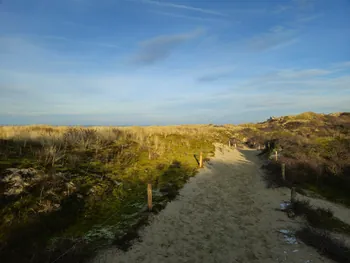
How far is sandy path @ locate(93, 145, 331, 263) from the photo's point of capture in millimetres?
7973

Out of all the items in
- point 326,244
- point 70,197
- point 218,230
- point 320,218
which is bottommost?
point 218,230

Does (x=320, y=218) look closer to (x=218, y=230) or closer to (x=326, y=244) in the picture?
(x=326, y=244)

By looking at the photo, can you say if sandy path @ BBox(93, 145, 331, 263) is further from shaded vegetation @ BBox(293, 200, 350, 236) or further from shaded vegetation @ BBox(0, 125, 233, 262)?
shaded vegetation @ BBox(293, 200, 350, 236)

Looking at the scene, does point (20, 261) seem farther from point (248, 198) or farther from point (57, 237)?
point (248, 198)

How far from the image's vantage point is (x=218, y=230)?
1009cm

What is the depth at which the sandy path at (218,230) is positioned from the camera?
7973 mm

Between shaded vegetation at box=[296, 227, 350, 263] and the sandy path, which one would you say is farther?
the sandy path

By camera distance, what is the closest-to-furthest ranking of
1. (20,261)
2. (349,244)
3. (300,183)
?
(20,261)
(349,244)
(300,183)

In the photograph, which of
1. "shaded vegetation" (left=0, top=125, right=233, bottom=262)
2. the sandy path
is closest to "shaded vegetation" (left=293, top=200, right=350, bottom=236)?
the sandy path

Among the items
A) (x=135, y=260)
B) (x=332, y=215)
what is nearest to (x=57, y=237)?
(x=135, y=260)

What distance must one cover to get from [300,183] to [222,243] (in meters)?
10.0

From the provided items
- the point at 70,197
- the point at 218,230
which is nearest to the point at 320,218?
the point at 218,230

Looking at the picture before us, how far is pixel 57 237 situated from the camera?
26.3 feet

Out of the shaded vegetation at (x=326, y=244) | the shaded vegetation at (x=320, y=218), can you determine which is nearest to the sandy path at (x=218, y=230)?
the shaded vegetation at (x=326, y=244)
